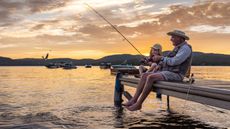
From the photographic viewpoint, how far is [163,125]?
13.4 m

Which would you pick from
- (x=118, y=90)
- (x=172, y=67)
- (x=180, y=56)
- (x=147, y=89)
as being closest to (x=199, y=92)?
(x=180, y=56)

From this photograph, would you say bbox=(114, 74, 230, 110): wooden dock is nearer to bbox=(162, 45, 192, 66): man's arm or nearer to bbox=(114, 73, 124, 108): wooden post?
bbox=(162, 45, 192, 66): man's arm

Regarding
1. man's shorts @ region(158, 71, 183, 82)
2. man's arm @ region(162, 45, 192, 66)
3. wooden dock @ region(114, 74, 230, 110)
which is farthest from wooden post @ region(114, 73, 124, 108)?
man's arm @ region(162, 45, 192, 66)

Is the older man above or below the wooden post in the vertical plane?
above

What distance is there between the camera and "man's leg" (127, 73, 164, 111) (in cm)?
1059

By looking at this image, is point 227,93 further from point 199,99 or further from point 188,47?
point 188,47

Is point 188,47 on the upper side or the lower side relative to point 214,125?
upper

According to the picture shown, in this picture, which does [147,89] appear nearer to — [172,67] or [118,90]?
[172,67]

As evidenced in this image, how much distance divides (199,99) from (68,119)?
6.94 meters

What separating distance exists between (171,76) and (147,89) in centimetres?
88

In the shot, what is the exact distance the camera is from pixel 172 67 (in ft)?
35.5

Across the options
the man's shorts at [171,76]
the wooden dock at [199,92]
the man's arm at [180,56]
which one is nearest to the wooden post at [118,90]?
the wooden dock at [199,92]

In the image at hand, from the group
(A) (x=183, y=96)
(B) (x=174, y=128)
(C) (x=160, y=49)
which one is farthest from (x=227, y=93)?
(B) (x=174, y=128)

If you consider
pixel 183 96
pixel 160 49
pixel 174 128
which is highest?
pixel 160 49
